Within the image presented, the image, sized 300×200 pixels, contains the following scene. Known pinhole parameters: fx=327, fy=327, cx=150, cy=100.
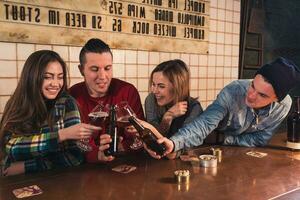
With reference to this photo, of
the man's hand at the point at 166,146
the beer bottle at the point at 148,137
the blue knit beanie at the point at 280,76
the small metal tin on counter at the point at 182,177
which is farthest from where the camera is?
the blue knit beanie at the point at 280,76

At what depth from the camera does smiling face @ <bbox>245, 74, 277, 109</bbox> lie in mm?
1877

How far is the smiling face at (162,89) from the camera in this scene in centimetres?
218

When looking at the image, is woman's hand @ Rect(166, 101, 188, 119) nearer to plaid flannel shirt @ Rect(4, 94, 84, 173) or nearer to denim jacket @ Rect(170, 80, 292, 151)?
denim jacket @ Rect(170, 80, 292, 151)

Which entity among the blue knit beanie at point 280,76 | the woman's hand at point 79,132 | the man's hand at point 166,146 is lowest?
the man's hand at point 166,146

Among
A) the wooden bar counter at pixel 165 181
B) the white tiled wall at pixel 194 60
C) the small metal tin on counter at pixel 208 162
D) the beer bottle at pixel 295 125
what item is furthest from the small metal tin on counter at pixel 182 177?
the white tiled wall at pixel 194 60

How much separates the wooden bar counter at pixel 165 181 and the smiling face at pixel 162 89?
1.83ft

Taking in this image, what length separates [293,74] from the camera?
1896 millimetres

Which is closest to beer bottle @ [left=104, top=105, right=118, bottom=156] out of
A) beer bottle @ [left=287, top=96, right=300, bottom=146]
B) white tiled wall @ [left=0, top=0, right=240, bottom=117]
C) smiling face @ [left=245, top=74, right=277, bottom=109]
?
smiling face @ [left=245, top=74, right=277, bottom=109]

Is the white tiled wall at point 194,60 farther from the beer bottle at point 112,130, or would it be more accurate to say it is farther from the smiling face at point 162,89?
the beer bottle at point 112,130

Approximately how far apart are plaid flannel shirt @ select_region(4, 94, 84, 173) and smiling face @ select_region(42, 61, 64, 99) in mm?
69

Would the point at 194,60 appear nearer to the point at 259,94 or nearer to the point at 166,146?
the point at 259,94

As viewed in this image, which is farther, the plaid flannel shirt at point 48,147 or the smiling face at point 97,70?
the smiling face at point 97,70

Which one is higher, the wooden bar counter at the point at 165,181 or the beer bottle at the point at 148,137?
the beer bottle at the point at 148,137

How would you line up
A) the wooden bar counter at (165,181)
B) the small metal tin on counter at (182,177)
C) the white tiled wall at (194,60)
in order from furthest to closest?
the white tiled wall at (194,60) < the small metal tin on counter at (182,177) < the wooden bar counter at (165,181)
